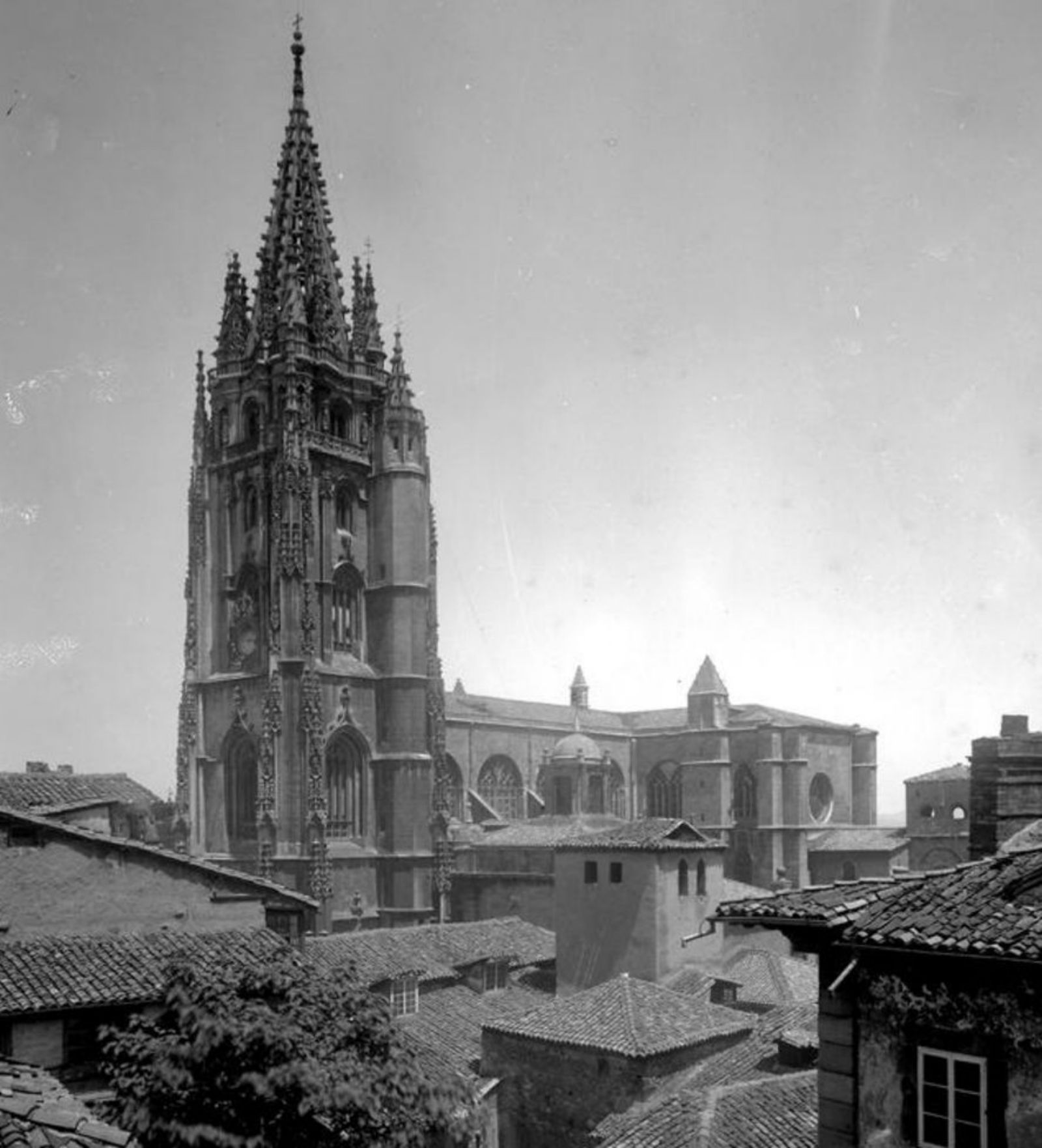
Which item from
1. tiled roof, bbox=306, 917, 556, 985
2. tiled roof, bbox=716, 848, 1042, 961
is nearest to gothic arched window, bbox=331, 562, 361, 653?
tiled roof, bbox=306, 917, 556, 985

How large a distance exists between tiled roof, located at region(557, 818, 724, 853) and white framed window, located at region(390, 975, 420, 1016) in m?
6.86

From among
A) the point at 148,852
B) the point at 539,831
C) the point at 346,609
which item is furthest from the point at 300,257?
the point at 148,852

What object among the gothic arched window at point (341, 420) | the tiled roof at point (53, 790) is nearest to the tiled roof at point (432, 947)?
the tiled roof at point (53, 790)

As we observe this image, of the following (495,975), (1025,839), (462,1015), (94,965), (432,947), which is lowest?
(462,1015)

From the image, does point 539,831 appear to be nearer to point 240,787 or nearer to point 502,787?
point 502,787

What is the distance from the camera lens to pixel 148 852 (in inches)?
976

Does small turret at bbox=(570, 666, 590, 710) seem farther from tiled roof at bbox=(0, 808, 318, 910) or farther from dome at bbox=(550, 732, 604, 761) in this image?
tiled roof at bbox=(0, 808, 318, 910)

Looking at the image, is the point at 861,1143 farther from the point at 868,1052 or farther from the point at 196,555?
the point at 196,555

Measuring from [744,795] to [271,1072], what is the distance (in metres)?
59.5

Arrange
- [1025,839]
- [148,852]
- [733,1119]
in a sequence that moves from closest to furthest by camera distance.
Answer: [1025,839]
[733,1119]
[148,852]

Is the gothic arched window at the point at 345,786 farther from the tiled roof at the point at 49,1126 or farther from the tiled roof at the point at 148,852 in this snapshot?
the tiled roof at the point at 49,1126

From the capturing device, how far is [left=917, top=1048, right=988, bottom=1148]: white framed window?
10578mm

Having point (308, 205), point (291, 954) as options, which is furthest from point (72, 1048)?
point (308, 205)

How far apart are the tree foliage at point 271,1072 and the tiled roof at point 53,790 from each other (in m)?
14.3
